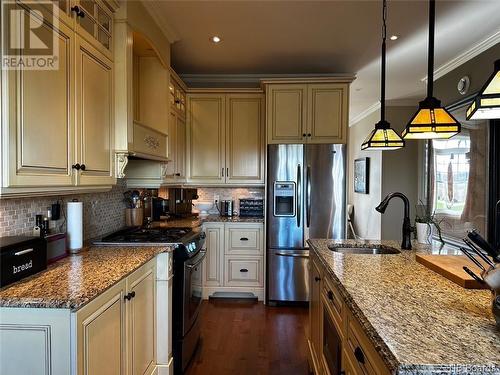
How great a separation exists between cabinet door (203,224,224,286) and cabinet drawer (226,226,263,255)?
0.10m

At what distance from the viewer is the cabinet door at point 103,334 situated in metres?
1.34

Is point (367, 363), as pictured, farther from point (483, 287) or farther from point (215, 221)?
point (215, 221)

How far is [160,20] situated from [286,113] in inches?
66.6

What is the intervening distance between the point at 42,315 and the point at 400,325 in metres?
1.29

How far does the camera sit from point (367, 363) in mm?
1106

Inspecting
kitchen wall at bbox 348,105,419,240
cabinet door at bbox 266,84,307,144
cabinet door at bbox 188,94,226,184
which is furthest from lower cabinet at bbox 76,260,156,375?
kitchen wall at bbox 348,105,419,240

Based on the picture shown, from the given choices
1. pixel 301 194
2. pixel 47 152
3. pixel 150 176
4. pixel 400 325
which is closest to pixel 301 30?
pixel 301 194

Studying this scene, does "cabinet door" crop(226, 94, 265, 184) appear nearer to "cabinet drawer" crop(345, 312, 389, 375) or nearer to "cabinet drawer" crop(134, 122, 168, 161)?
"cabinet drawer" crop(134, 122, 168, 161)

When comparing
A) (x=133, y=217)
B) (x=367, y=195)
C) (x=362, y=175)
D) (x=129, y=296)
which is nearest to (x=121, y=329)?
(x=129, y=296)

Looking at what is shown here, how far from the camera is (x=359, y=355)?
118 centimetres

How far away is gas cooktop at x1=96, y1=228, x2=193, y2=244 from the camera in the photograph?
2.39 metres

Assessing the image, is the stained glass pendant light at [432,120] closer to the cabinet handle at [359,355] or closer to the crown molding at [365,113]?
the cabinet handle at [359,355]

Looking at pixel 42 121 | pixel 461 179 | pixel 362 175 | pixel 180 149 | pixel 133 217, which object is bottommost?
pixel 133 217

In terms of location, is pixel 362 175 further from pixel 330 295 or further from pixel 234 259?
pixel 330 295
